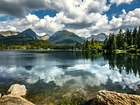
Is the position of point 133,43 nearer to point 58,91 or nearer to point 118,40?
point 118,40

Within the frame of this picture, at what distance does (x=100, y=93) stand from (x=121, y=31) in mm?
160511

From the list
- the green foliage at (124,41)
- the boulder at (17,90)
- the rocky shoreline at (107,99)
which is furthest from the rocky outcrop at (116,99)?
the green foliage at (124,41)

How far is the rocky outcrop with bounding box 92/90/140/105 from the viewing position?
11594 mm

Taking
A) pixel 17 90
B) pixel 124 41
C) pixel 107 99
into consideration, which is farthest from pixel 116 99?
pixel 124 41

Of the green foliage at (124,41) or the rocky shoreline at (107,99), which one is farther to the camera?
the green foliage at (124,41)

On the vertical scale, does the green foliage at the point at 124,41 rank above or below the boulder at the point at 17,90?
above

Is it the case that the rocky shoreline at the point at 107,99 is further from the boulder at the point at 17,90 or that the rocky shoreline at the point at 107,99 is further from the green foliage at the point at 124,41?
the green foliage at the point at 124,41

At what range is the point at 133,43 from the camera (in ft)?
479

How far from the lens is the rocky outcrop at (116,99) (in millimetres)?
11594

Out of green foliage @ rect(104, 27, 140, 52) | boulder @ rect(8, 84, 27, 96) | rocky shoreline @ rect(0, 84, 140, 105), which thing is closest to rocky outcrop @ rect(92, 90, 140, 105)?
rocky shoreline @ rect(0, 84, 140, 105)

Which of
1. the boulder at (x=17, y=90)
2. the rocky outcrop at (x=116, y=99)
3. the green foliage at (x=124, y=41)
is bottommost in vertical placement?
the boulder at (x=17, y=90)

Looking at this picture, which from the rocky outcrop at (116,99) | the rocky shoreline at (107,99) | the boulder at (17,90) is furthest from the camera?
the boulder at (17,90)

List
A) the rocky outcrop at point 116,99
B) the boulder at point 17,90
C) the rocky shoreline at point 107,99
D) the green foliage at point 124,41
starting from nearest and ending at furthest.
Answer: the rocky shoreline at point 107,99 → the rocky outcrop at point 116,99 → the boulder at point 17,90 → the green foliage at point 124,41

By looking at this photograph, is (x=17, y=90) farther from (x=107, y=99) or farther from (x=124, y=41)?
(x=124, y=41)
